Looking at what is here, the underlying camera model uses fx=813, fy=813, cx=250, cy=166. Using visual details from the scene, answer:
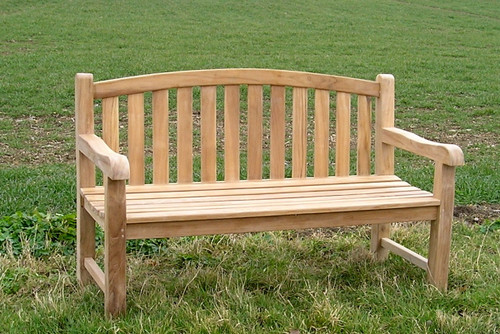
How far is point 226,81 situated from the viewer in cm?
432

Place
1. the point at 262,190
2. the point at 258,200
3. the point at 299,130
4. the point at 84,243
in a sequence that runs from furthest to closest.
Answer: the point at 299,130
the point at 262,190
the point at 84,243
the point at 258,200

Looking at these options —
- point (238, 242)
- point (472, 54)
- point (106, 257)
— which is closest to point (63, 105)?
point (238, 242)

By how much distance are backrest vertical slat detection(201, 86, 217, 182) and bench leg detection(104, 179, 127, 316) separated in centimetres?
95

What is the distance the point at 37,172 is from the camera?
656 cm

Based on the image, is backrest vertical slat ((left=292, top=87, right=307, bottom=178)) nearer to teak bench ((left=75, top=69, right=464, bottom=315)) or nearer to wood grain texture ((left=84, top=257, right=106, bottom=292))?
teak bench ((left=75, top=69, right=464, bottom=315))

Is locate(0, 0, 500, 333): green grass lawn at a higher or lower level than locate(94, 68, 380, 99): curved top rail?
lower

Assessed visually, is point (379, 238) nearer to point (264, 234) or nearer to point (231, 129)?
point (264, 234)

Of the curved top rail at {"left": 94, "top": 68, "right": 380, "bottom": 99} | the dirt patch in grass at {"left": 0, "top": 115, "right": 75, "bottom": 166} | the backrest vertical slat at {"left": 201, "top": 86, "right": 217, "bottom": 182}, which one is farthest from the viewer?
the dirt patch in grass at {"left": 0, "top": 115, "right": 75, "bottom": 166}

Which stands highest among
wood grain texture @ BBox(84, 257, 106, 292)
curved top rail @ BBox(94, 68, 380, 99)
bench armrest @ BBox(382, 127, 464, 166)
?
curved top rail @ BBox(94, 68, 380, 99)

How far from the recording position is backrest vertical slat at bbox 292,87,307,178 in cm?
448

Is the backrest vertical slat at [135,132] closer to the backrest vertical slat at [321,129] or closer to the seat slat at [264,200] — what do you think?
the seat slat at [264,200]

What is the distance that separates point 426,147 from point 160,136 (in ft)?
4.51

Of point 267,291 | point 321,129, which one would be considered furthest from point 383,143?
point 267,291

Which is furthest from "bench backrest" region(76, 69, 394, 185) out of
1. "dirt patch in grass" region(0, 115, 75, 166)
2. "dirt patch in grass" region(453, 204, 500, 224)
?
"dirt patch in grass" region(0, 115, 75, 166)
